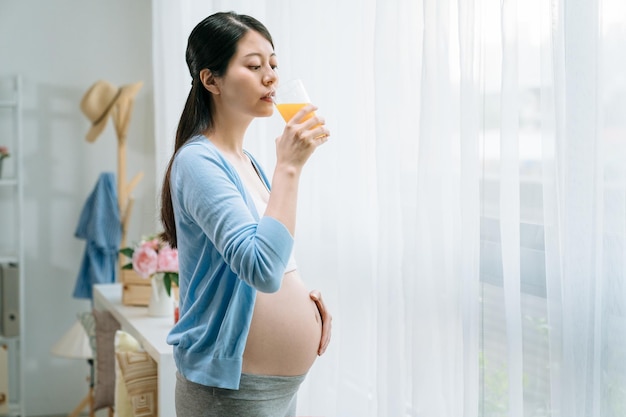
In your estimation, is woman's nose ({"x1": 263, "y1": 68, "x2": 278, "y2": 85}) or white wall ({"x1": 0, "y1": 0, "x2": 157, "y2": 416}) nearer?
woman's nose ({"x1": 263, "y1": 68, "x2": 278, "y2": 85})

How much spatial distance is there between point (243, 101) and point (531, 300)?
0.58 m

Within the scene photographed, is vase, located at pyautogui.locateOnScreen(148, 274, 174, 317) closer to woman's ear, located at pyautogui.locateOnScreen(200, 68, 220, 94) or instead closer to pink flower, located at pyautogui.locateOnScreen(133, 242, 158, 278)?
pink flower, located at pyautogui.locateOnScreen(133, 242, 158, 278)

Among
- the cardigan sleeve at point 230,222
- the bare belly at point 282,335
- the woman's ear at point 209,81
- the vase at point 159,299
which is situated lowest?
the vase at point 159,299

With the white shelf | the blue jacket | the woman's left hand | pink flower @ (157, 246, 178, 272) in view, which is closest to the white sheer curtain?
the woman's left hand

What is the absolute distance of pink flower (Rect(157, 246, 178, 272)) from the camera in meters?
2.62

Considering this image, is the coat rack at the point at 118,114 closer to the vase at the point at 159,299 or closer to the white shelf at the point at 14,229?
the white shelf at the point at 14,229

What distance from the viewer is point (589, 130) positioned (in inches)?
46.8

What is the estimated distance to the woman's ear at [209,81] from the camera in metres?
1.39

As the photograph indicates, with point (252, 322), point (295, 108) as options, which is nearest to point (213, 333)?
point (252, 322)

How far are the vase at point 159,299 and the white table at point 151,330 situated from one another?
0.02 metres

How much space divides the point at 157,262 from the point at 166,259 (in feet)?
0.11

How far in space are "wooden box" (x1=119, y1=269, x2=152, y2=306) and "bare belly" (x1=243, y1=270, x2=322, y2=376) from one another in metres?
1.58

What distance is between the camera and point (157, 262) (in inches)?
104

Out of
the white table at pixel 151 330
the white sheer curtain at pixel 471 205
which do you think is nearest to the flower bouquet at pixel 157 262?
the white table at pixel 151 330
